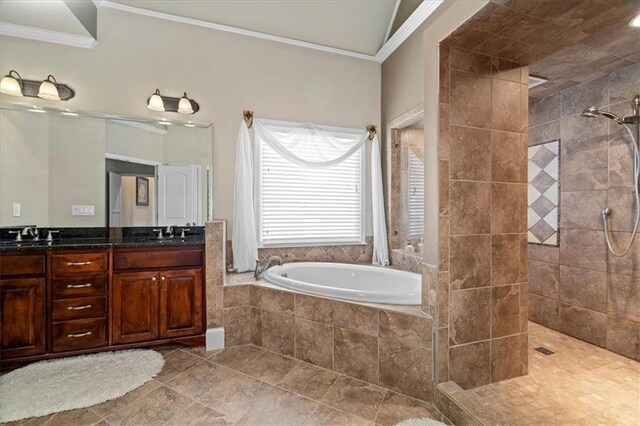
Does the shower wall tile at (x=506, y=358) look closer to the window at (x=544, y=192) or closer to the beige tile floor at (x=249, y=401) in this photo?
the beige tile floor at (x=249, y=401)

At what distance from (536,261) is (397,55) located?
2553 mm

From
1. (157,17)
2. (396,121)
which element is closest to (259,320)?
(396,121)

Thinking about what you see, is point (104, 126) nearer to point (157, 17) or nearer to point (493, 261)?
point (157, 17)

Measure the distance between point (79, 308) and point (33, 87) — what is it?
1961mm

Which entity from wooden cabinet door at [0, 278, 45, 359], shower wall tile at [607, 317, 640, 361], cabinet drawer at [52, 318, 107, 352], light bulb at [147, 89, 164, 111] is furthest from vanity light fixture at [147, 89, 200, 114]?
shower wall tile at [607, 317, 640, 361]

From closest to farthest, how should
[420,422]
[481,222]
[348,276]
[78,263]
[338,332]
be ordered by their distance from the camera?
[420,422] < [481,222] < [338,332] < [78,263] < [348,276]

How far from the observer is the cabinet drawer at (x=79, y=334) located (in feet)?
7.22

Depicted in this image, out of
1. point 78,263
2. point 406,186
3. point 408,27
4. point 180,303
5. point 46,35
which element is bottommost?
point 180,303

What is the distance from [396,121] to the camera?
10.4 ft

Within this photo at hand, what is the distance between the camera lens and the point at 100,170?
271 centimetres

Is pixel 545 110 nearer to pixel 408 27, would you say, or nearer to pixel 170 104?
pixel 408 27

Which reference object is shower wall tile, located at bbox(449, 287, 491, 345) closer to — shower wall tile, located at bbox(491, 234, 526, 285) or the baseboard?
shower wall tile, located at bbox(491, 234, 526, 285)

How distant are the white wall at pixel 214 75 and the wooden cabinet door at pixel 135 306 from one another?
92cm

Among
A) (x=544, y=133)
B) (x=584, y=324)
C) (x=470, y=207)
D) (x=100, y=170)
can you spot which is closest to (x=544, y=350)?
(x=584, y=324)
